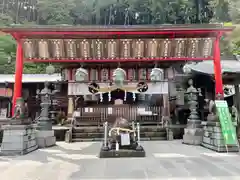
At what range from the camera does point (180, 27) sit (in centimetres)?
798

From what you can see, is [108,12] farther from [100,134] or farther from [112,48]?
[100,134]

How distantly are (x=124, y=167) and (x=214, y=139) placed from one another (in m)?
3.88

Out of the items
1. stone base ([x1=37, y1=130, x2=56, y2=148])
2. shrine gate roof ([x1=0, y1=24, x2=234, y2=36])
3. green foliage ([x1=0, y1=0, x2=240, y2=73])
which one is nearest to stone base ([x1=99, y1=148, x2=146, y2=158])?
stone base ([x1=37, y1=130, x2=56, y2=148])

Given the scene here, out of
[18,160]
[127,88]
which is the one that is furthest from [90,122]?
[18,160]

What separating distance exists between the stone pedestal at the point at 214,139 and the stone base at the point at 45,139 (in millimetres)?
6431

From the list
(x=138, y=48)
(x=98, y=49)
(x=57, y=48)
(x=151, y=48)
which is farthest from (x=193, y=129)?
(x=57, y=48)

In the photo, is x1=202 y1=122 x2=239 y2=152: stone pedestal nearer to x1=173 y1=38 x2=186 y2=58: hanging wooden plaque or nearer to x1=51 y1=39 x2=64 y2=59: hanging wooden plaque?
x1=173 y1=38 x2=186 y2=58: hanging wooden plaque

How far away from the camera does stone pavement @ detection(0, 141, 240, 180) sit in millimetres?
4125

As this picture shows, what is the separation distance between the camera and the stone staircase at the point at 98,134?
10.3 meters

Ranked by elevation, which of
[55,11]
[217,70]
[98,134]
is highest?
[55,11]

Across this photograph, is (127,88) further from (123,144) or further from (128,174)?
(128,174)

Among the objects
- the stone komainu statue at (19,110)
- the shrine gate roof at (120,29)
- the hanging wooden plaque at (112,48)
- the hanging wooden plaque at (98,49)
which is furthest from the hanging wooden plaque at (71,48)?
the stone komainu statue at (19,110)

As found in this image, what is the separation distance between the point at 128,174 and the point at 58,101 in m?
13.4

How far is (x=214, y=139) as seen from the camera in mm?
6953
